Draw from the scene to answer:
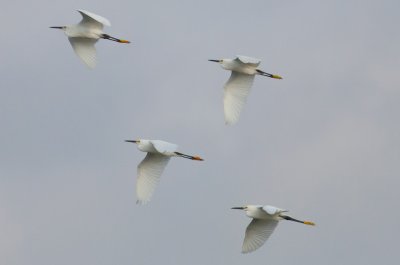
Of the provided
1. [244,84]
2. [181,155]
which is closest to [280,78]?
[244,84]

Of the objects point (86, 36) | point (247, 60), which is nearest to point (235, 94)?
point (247, 60)

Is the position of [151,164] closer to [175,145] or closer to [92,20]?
[175,145]

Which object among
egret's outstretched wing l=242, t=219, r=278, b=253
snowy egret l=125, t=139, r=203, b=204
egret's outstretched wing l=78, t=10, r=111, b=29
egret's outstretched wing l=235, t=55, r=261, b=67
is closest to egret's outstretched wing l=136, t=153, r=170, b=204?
snowy egret l=125, t=139, r=203, b=204

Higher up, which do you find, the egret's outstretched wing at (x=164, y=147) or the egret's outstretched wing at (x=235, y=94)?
the egret's outstretched wing at (x=235, y=94)

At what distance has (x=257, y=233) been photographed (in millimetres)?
53188

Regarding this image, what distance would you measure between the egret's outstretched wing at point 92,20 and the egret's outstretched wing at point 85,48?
524 millimetres

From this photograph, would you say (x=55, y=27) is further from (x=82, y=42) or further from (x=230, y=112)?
(x=230, y=112)

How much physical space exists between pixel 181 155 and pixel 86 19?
5542mm

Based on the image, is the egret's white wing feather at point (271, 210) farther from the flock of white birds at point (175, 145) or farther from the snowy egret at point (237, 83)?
the snowy egret at point (237, 83)

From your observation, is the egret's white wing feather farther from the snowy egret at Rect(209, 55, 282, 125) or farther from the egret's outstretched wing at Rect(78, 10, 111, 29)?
the egret's outstretched wing at Rect(78, 10, 111, 29)

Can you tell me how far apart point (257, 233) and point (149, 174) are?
407 centimetres

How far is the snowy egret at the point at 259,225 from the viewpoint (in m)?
52.7

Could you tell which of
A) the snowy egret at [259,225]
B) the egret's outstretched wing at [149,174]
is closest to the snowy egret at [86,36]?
the egret's outstretched wing at [149,174]

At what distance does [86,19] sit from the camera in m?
55.1
